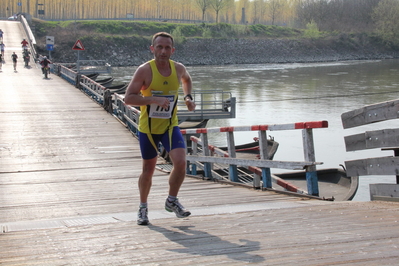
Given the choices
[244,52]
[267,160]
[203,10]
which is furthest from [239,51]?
[267,160]

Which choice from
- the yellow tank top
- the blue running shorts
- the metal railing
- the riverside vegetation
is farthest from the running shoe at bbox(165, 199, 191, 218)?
the riverside vegetation

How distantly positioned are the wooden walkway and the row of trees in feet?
364

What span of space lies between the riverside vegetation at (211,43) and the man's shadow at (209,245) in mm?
73940

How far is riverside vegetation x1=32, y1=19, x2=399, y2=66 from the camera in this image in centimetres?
8706

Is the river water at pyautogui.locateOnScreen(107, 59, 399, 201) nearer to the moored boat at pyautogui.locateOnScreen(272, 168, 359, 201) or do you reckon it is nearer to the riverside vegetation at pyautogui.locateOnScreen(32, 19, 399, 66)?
the moored boat at pyautogui.locateOnScreen(272, 168, 359, 201)

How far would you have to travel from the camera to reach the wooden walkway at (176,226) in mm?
3721

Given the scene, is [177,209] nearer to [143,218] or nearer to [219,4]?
Answer: [143,218]

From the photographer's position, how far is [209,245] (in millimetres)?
4035

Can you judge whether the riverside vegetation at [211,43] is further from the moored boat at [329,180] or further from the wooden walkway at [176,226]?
the wooden walkway at [176,226]

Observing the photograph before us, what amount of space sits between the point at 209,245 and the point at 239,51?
96.2 metres

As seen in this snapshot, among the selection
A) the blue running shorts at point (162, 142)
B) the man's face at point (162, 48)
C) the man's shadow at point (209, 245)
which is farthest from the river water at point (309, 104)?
the man's shadow at point (209, 245)

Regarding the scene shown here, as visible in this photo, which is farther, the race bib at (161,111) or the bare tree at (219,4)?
the bare tree at (219,4)

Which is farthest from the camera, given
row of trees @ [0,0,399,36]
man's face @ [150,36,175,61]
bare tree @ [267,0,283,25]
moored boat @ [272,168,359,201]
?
bare tree @ [267,0,283,25]

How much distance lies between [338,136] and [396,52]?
9208 cm
